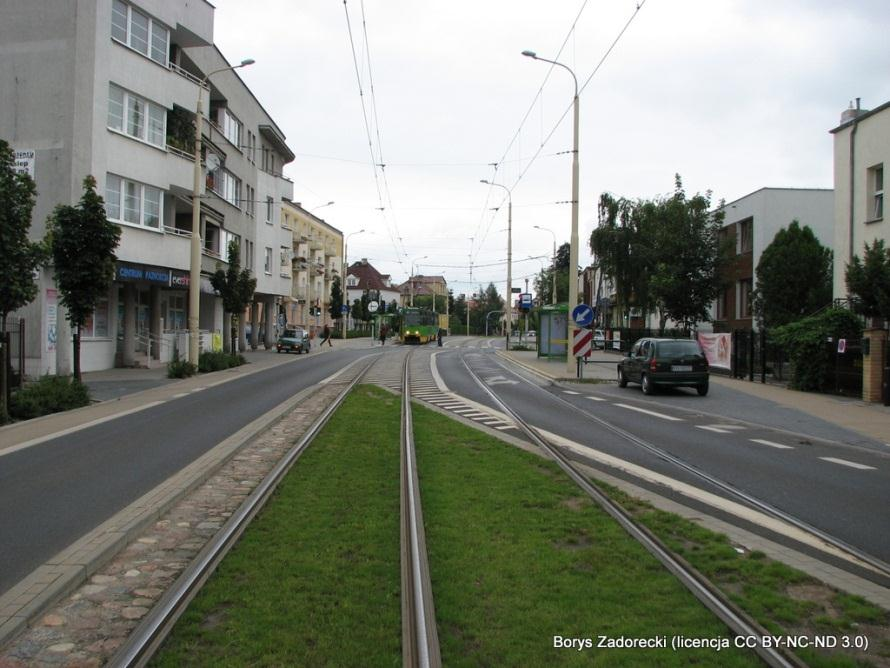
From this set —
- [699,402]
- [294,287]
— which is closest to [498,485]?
[699,402]

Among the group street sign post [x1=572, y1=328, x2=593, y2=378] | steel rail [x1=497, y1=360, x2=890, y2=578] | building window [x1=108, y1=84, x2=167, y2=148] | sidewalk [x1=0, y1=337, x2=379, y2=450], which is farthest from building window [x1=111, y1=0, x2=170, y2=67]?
steel rail [x1=497, y1=360, x2=890, y2=578]

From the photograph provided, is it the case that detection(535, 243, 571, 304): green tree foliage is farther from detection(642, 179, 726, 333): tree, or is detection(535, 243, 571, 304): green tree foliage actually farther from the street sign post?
the street sign post

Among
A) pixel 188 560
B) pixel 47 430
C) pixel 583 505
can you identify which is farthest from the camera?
pixel 47 430

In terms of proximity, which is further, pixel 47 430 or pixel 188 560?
pixel 47 430

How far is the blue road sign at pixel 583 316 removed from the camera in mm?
23844

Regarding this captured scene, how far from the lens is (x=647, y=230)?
1446 inches

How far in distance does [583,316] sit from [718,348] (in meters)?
6.58

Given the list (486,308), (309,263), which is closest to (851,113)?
(309,263)

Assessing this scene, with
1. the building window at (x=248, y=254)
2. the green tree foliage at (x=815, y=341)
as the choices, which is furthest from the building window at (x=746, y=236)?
the building window at (x=248, y=254)

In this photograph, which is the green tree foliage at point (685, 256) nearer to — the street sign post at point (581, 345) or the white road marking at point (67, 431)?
the street sign post at point (581, 345)

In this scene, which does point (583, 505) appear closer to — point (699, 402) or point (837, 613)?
point (837, 613)

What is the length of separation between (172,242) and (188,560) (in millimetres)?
24455

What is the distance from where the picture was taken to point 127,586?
496cm

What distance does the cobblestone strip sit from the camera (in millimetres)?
3941
